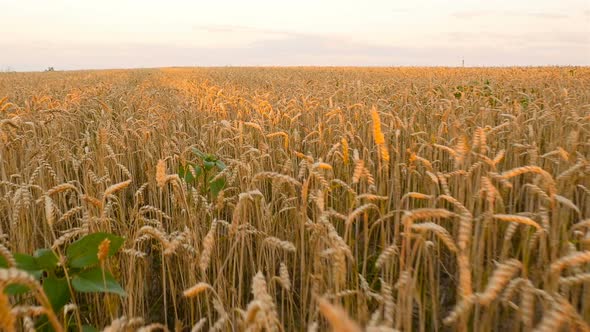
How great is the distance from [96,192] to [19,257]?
4.89 ft

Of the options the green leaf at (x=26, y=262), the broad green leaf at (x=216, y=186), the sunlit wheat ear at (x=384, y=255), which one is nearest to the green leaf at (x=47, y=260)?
the green leaf at (x=26, y=262)

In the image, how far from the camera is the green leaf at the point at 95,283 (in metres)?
1.11

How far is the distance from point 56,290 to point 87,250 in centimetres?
13

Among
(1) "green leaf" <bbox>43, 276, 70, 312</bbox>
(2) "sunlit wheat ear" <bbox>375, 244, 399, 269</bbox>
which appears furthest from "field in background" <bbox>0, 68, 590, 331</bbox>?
(1) "green leaf" <bbox>43, 276, 70, 312</bbox>

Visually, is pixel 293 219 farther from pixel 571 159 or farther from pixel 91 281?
pixel 571 159

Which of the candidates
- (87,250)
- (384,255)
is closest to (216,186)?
(87,250)

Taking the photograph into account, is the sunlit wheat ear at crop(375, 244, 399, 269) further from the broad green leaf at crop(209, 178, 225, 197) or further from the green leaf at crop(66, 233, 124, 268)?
the broad green leaf at crop(209, 178, 225, 197)

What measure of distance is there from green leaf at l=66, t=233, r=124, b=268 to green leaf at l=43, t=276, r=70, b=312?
61mm

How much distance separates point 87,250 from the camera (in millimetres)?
1145

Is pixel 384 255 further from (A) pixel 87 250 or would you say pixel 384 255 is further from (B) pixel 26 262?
(B) pixel 26 262

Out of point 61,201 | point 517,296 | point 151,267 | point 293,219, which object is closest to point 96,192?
point 61,201

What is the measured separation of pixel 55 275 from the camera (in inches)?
47.5

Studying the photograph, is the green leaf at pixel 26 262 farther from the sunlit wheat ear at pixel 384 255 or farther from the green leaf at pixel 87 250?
the sunlit wheat ear at pixel 384 255

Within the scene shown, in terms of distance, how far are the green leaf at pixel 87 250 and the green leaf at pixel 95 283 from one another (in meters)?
0.03
